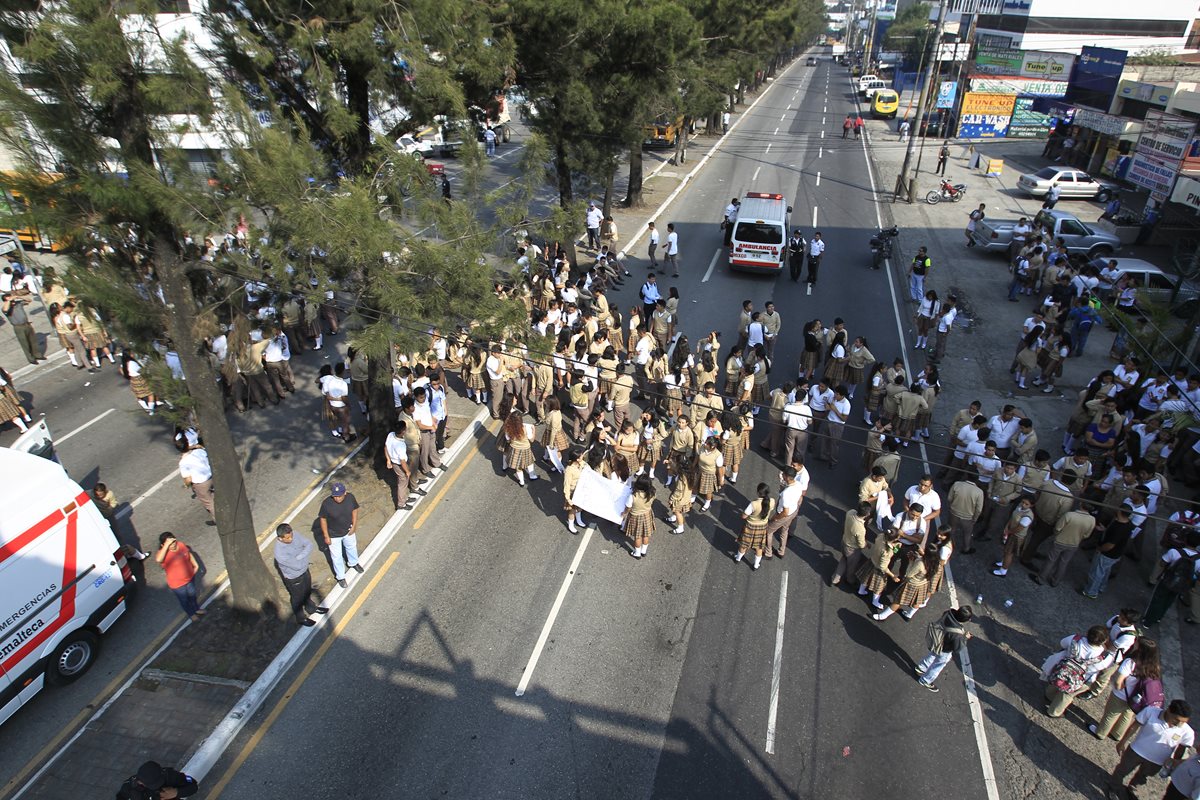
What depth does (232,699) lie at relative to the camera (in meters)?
8.38

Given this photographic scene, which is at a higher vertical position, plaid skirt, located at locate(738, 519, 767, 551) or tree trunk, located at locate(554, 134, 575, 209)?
tree trunk, located at locate(554, 134, 575, 209)

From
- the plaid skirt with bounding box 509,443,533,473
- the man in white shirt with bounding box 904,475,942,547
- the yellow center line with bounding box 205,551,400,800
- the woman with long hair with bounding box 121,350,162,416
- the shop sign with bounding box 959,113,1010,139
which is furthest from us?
the shop sign with bounding box 959,113,1010,139

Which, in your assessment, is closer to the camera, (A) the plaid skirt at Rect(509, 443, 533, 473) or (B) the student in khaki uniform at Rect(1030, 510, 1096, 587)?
(B) the student in khaki uniform at Rect(1030, 510, 1096, 587)

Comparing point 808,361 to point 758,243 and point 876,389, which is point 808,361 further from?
point 758,243

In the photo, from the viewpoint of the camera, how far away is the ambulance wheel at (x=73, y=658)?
831 centimetres

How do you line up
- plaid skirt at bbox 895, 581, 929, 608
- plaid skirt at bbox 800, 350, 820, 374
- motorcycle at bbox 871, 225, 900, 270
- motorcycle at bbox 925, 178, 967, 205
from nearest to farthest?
plaid skirt at bbox 895, 581, 929, 608 < plaid skirt at bbox 800, 350, 820, 374 < motorcycle at bbox 871, 225, 900, 270 < motorcycle at bbox 925, 178, 967, 205

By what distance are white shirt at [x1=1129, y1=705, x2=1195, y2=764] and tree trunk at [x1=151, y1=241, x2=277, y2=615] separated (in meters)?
10.1

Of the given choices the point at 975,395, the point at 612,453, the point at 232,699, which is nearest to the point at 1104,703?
the point at 612,453

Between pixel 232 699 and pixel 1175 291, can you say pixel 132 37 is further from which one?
pixel 1175 291

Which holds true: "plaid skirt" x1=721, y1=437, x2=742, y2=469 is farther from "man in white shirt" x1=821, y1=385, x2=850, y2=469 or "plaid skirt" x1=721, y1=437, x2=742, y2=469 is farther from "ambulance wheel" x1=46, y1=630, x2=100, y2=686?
"ambulance wheel" x1=46, y1=630, x2=100, y2=686

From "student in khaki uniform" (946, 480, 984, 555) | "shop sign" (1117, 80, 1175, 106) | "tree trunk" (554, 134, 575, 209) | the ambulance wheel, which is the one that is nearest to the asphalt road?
"student in khaki uniform" (946, 480, 984, 555)

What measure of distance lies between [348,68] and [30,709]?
A: 901 centimetres

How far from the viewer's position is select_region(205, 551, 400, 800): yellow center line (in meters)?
Result: 7.56

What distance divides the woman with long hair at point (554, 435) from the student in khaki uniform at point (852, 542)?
4.75 m
